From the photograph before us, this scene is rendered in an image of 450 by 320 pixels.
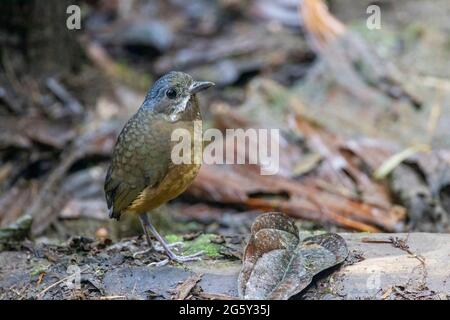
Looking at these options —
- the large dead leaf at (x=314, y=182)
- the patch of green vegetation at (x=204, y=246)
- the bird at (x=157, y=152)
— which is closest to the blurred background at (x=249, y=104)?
the large dead leaf at (x=314, y=182)

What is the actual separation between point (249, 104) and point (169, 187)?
11.0ft

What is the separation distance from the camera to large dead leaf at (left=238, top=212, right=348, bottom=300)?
358cm

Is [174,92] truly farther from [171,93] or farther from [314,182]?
[314,182]

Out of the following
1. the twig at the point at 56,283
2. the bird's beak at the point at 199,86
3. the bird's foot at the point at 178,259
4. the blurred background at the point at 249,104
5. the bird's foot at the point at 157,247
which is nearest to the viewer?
the twig at the point at 56,283

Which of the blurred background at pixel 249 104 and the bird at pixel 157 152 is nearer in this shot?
the bird at pixel 157 152

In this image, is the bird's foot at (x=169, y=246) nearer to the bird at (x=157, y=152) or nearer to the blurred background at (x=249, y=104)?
the bird at (x=157, y=152)

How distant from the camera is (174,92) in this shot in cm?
427

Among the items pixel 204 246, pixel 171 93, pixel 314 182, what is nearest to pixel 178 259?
pixel 204 246

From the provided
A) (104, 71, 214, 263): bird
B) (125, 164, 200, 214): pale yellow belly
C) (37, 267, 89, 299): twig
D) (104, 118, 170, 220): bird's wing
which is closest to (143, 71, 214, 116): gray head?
(104, 71, 214, 263): bird

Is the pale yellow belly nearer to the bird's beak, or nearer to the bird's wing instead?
the bird's wing

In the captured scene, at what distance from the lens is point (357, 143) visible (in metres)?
6.60

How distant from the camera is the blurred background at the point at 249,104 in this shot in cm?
609
